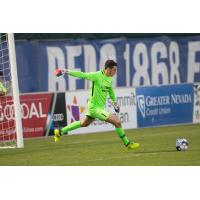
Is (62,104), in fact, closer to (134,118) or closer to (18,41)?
(134,118)

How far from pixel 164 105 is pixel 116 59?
4303mm

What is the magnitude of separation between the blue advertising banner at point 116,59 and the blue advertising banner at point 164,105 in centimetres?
388

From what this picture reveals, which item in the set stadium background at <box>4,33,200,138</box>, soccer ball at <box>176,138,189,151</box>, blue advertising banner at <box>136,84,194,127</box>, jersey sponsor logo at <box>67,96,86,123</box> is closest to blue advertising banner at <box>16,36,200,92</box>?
stadium background at <box>4,33,200,138</box>

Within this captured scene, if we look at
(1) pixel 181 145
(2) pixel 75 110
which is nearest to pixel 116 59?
(2) pixel 75 110

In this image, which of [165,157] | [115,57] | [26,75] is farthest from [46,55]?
[165,157]

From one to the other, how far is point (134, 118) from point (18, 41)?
5.40 m

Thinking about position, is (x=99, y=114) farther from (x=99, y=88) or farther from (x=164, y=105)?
(x=164, y=105)

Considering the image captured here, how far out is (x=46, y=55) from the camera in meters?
27.2

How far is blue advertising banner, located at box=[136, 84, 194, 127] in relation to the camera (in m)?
24.8

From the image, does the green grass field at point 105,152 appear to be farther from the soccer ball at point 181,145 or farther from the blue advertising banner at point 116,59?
the blue advertising banner at point 116,59

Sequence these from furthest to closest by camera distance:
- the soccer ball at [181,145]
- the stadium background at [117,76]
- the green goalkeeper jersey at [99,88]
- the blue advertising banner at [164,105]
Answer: the blue advertising banner at [164,105], the stadium background at [117,76], the soccer ball at [181,145], the green goalkeeper jersey at [99,88]

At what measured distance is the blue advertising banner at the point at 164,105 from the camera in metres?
24.8

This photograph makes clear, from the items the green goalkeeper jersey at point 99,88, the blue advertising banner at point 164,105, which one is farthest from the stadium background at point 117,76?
the green goalkeeper jersey at point 99,88

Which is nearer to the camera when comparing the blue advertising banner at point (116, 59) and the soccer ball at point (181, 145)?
the soccer ball at point (181, 145)
